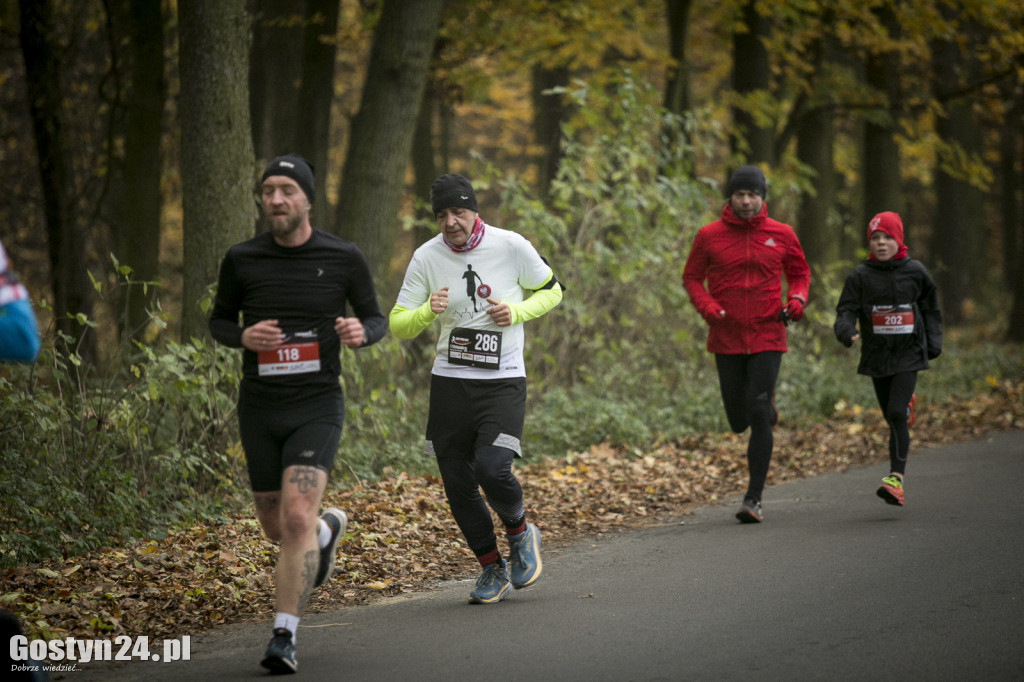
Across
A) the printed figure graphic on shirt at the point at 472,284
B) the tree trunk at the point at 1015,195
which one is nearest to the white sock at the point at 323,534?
the printed figure graphic on shirt at the point at 472,284

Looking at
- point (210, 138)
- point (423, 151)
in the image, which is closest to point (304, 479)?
point (210, 138)

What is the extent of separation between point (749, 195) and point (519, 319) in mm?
3022

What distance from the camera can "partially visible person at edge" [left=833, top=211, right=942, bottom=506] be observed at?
8516 mm

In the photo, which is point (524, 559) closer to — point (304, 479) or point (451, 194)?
point (304, 479)

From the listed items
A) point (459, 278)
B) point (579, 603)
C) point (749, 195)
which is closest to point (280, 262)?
point (459, 278)

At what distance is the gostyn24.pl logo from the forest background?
167 cm

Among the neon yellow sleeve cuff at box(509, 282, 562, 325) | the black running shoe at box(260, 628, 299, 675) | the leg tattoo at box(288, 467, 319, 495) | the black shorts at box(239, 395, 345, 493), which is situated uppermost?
the neon yellow sleeve cuff at box(509, 282, 562, 325)

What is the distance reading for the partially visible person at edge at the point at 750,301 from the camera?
8242 millimetres

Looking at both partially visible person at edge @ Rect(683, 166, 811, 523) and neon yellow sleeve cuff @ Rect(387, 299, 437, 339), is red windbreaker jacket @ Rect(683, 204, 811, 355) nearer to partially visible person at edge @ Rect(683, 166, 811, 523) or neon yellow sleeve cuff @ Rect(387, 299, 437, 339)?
partially visible person at edge @ Rect(683, 166, 811, 523)

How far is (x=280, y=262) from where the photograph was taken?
5.19 meters

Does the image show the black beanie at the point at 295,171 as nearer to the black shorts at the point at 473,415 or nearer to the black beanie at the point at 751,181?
the black shorts at the point at 473,415

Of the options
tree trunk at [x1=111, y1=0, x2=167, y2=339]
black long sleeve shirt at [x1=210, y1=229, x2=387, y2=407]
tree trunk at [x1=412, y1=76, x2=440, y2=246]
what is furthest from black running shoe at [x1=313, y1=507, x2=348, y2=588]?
tree trunk at [x1=412, y1=76, x2=440, y2=246]

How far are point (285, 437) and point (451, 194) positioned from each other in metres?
1.65

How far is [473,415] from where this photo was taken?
6078 millimetres
